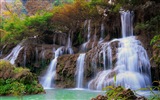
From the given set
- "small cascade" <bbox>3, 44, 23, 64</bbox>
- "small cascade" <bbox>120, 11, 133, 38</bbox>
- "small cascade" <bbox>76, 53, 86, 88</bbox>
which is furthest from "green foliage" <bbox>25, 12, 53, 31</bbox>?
"small cascade" <bbox>76, 53, 86, 88</bbox>

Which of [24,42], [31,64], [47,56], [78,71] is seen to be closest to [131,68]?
[78,71]

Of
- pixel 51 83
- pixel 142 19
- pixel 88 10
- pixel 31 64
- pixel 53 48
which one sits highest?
pixel 88 10

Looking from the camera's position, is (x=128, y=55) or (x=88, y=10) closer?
(x=128, y=55)

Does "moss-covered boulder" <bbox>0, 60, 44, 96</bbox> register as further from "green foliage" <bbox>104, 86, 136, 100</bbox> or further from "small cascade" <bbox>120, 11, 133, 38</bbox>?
"small cascade" <bbox>120, 11, 133, 38</bbox>

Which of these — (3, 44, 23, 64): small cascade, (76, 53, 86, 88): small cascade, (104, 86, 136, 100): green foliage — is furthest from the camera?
(3, 44, 23, 64): small cascade

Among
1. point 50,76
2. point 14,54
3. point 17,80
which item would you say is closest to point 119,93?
point 17,80

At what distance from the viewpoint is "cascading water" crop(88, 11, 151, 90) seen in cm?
1238

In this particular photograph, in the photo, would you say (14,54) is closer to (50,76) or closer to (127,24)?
(50,76)

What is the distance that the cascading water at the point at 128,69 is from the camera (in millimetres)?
12375

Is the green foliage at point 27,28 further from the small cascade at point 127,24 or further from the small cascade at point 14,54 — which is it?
the small cascade at point 127,24

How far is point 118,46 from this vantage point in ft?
48.8

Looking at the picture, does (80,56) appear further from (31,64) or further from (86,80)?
(31,64)

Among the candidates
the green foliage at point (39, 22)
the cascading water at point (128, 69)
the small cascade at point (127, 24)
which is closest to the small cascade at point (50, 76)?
the cascading water at point (128, 69)

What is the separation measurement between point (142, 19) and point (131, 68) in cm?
505
